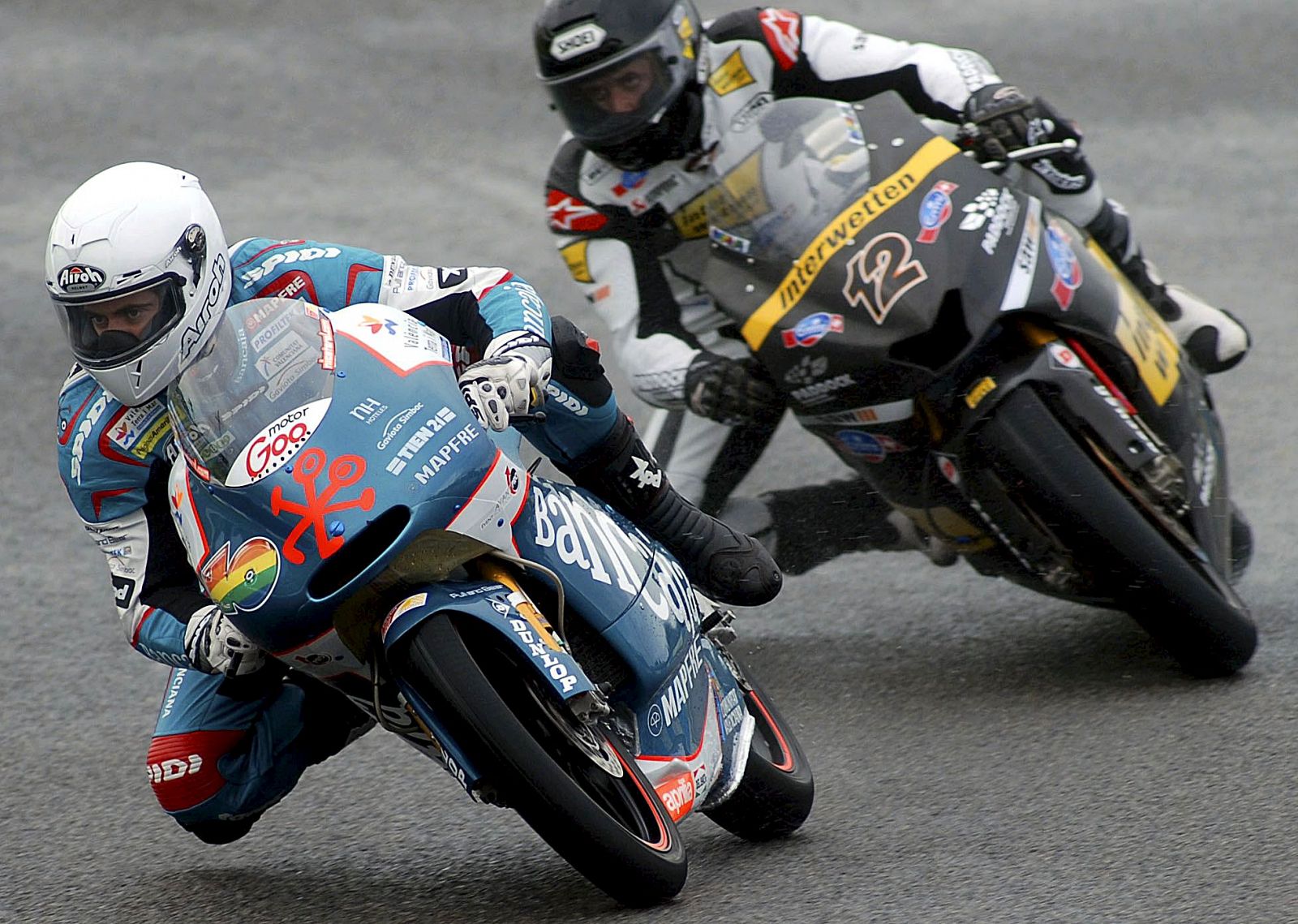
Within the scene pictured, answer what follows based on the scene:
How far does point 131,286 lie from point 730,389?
1869mm

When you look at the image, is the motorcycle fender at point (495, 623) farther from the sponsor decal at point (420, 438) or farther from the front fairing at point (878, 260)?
the front fairing at point (878, 260)

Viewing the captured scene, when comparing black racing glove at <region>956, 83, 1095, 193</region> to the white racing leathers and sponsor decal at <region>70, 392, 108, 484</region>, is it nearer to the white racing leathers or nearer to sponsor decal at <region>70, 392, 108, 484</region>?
the white racing leathers

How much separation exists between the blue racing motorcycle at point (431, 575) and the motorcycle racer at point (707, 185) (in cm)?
141

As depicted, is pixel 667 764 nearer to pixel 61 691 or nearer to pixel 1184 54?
pixel 61 691

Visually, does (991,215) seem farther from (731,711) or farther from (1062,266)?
(731,711)

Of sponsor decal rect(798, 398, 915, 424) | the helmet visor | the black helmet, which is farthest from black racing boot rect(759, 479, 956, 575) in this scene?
the helmet visor

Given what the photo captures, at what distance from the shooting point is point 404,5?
42.5 ft

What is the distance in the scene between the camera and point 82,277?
10.9ft

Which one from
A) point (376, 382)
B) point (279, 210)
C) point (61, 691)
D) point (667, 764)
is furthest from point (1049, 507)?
point (279, 210)

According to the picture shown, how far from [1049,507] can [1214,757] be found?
0.67 meters

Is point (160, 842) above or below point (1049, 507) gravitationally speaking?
below

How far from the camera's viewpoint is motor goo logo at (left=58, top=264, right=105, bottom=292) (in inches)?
131

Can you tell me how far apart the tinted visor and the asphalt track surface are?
121 centimetres

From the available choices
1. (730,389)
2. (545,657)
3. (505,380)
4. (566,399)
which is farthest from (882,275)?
(545,657)
